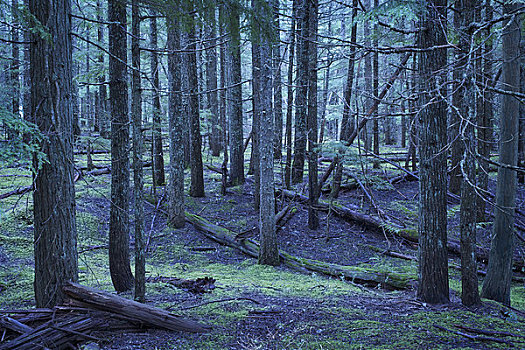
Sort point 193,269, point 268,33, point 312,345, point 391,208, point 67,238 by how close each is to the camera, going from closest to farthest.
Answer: point 312,345 → point 67,238 → point 268,33 → point 193,269 → point 391,208

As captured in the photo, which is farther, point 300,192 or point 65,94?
point 300,192

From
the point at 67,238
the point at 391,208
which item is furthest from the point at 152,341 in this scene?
the point at 391,208

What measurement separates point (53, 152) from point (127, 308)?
2.19 metres

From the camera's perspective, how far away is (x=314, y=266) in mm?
9461

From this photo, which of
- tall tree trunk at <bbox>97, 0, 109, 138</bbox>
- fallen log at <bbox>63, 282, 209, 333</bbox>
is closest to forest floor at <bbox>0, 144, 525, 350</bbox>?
fallen log at <bbox>63, 282, 209, 333</bbox>

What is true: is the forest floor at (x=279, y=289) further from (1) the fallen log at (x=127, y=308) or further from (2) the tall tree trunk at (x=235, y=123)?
(2) the tall tree trunk at (x=235, y=123)

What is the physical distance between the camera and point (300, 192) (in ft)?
46.3

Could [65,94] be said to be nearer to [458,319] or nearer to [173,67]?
[458,319]

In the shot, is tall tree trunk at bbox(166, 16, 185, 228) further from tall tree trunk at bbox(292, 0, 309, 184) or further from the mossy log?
tall tree trunk at bbox(292, 0, 309, 184)

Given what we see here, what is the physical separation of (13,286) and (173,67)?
7903 mm

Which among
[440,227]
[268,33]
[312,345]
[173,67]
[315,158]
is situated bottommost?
[312,345]

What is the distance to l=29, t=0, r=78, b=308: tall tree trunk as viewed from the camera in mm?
4406

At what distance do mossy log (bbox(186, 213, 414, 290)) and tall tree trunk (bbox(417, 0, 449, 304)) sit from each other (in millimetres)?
2076

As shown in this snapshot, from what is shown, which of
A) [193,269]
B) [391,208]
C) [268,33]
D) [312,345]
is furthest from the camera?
[391,208]
